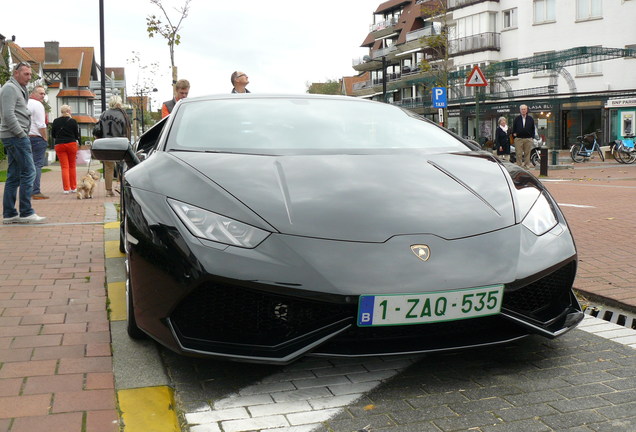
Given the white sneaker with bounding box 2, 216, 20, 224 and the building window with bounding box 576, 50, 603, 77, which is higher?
the building window with bounding box 576, 50, 603, 77

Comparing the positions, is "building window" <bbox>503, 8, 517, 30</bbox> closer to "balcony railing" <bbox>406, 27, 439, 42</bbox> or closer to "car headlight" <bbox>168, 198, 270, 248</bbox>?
"balcony railing" <bbox>406, 27, 439, 42</bbox>

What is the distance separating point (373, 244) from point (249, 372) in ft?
2.63

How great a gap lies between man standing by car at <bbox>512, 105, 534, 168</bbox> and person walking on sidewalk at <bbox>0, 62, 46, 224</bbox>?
14083 mm

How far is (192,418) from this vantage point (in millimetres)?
2643

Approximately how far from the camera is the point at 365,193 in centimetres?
316

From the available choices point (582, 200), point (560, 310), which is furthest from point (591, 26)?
point (560, 310)

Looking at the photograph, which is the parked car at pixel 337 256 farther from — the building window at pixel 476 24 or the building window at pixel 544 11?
the building window at pixel 476 24

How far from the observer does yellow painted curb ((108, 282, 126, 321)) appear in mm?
4110

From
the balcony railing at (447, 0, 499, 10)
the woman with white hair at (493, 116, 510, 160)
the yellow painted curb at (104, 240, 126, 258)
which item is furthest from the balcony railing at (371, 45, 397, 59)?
the yellow painted curb at (104, 240, 126, 258)

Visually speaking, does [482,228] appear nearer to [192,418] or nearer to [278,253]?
[278,253]

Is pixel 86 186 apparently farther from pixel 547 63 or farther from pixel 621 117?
pixel 621 117

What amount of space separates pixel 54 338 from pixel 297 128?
1691 mm

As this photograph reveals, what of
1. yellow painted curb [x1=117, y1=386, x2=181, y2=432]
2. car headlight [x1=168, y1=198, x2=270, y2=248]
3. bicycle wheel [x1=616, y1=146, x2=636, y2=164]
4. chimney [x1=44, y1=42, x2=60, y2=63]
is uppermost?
chimney [x1=44, y1=42, x2=60, y2=63]

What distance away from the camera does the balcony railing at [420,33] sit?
205 ft
